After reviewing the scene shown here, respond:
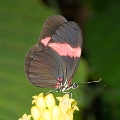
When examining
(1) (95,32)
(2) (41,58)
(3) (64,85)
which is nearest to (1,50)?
(2) (41,58)

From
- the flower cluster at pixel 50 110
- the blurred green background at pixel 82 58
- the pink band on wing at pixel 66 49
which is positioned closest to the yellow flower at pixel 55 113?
the flower cluster at pixel 50 110

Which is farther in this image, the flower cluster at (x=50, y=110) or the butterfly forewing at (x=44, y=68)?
the butterfly forewing at (x=44, y=68)

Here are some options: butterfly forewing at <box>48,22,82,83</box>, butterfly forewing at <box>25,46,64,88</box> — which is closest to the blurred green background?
butterfly forewing at <box>25,46,64,88</box>

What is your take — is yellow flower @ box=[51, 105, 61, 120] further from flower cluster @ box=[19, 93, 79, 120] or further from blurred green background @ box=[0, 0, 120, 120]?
blurred green background @ box=[0, 0, 120, 120]

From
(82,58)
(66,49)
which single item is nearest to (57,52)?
(66,49)

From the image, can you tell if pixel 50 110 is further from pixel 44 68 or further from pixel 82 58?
pixel 82 58

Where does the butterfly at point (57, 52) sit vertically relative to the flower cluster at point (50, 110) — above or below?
above

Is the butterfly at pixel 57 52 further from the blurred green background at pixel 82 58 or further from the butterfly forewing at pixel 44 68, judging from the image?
the blurred green background at pixel 82 58
